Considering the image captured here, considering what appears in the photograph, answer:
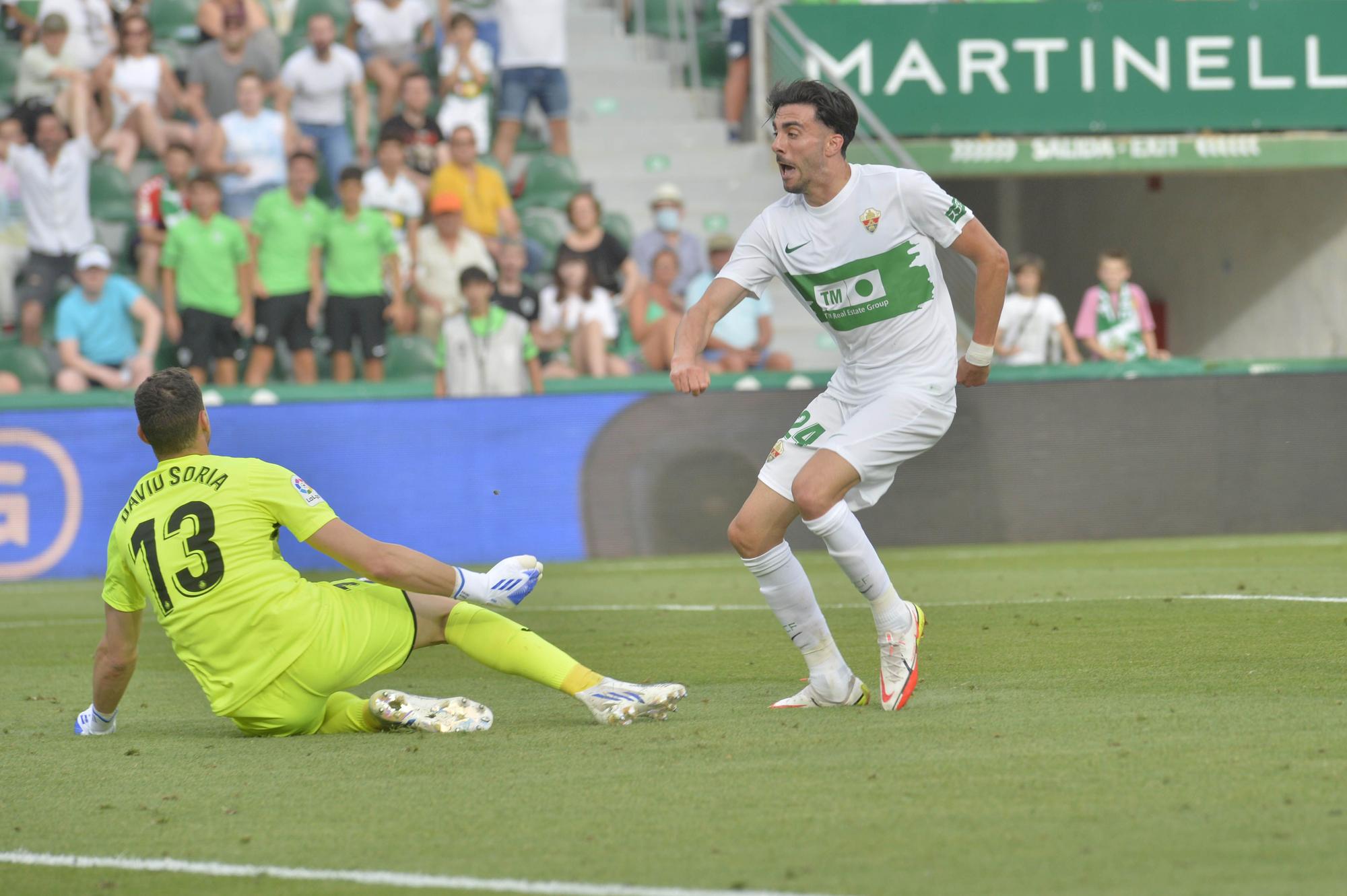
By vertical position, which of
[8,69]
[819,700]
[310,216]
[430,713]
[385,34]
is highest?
[385,34]

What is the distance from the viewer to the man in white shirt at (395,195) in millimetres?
16000

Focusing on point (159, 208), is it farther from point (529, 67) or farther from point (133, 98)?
point (529, 67)

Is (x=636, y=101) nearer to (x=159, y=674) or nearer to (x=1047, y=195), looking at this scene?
(x=1047, y=195)

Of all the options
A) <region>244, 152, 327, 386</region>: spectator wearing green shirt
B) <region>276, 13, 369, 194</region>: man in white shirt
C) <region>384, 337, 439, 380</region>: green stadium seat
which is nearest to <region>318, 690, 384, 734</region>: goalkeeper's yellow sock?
<region>244, 152, 327, 386</region>: spectator wearing green shirt

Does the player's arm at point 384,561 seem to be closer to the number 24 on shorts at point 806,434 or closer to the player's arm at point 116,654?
the player's arm at point 116,654

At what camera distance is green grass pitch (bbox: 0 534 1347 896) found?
4.03 meters

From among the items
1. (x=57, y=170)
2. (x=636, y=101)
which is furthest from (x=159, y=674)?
(x=636, y=101)

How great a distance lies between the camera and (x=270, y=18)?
713 inches

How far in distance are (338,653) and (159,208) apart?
11041 millimetres

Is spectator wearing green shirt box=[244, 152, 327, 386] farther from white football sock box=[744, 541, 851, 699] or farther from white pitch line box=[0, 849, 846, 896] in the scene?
white pitch line box=[0, 849, 846, 896]

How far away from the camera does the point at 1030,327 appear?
602 inches

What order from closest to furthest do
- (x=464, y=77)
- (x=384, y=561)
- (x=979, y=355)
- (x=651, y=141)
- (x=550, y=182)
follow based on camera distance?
(x=384, y=561) → (x=979, y=355) → (x=464, y=77) → (x=550, y=182) → (x=651, y=141)

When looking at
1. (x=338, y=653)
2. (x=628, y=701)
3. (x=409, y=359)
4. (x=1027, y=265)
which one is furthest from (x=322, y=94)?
(x=628, y=701)

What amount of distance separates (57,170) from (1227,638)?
11.7 m
